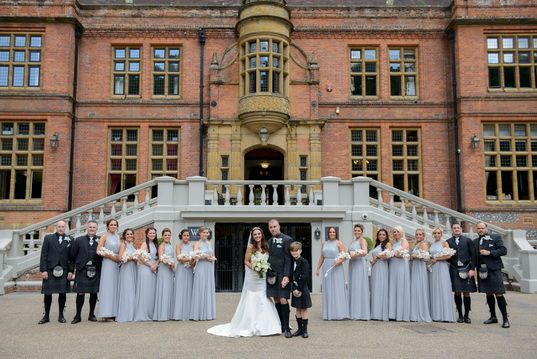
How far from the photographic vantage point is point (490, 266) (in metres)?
8.75

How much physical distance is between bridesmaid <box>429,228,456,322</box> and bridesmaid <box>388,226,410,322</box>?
0.44 meters

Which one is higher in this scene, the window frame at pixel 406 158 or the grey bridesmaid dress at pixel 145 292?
the window frame at pixel 406 158

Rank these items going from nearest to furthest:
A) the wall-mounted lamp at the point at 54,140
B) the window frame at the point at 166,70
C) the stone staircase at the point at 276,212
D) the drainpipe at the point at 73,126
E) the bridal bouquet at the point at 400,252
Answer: the bridal bouquet at the point at 400,252
the stone staircase at the point at 276,212
the wall-mounted lamp at the point at 54,140
the drainpipe at the point at 73,126
the window frame at the point at 166,70

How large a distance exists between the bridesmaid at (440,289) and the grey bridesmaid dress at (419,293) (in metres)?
0.11

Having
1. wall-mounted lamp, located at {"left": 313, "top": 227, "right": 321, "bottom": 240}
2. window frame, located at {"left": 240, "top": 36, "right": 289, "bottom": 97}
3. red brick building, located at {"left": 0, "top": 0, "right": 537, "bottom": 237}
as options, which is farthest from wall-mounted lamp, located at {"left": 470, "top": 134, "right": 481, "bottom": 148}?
wall-mounted lamp, located at {"left": 313, "top": 227, "right": 321, "bottom": 240}

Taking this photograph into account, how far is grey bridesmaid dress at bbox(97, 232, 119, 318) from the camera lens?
879 cm

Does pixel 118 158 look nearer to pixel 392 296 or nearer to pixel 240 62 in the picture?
pixel 240 62

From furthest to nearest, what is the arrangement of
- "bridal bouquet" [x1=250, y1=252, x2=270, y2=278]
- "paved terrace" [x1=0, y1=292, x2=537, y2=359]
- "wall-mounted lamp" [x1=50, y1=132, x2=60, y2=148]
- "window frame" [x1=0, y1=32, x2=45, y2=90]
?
"window frame" [x1=0, y1=32, x2=45, y2=90] < "wall-mounted lamp" [x1=50, y1=132, x2=60, y2=148] < "bridal bouquet" [x1=250, y1=252, x2=270, y2=278] < "paved terrace" [x1=0, y1=292, x2=537, y2=359]

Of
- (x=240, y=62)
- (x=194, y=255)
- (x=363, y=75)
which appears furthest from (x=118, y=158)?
(x=194, y=255)

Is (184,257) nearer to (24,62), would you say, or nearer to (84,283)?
(84,283)

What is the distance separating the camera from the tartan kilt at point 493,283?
28.1 ft

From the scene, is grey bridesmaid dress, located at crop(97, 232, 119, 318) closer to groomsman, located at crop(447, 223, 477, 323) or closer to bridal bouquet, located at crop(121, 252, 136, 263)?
bridal bouquet, located at crop(121, 252, 136, 263)

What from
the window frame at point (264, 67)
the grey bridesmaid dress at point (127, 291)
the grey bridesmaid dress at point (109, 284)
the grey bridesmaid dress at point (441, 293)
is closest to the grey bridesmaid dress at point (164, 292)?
the grey bridesmaid dress at point (127, 291)

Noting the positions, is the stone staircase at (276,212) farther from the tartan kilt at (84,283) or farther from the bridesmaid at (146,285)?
the tartan kilt at (84,283)
